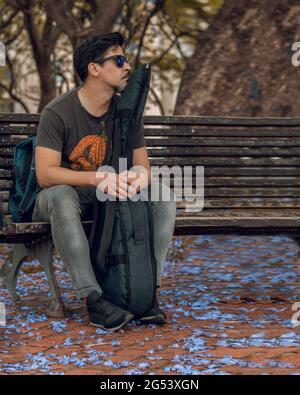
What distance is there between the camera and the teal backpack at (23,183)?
5285 millimetres

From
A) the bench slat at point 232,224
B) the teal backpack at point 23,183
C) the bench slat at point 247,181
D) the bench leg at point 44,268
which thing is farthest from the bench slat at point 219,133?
the bench leg at point 44,268

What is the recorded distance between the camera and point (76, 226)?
16.2 feet

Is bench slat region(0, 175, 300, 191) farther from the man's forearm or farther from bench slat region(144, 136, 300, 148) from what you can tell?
the man's forearm

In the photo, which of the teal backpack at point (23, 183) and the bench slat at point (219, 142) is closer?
the teal backpack at point (23, 183)

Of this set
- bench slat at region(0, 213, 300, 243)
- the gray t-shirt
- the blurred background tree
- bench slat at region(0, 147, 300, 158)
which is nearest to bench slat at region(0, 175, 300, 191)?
bench slat at region(0, 147, 300, 158)

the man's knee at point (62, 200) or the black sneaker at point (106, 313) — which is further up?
the man's knee at point (62, 200)

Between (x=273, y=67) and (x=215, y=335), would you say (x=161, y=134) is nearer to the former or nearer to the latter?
(x=215, y=335)

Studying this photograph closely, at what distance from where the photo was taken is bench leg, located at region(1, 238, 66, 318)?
17.5ft

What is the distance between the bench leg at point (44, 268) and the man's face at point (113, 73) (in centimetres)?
93

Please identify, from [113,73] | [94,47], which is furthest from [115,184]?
[94,47]

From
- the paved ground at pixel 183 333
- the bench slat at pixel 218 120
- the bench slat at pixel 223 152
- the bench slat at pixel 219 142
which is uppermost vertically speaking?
the bench slat at pixel 218 120

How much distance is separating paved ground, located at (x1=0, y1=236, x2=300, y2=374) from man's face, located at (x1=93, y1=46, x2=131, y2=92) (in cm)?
129

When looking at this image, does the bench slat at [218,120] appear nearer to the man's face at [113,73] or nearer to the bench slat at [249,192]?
the bench slat at [249,192]
